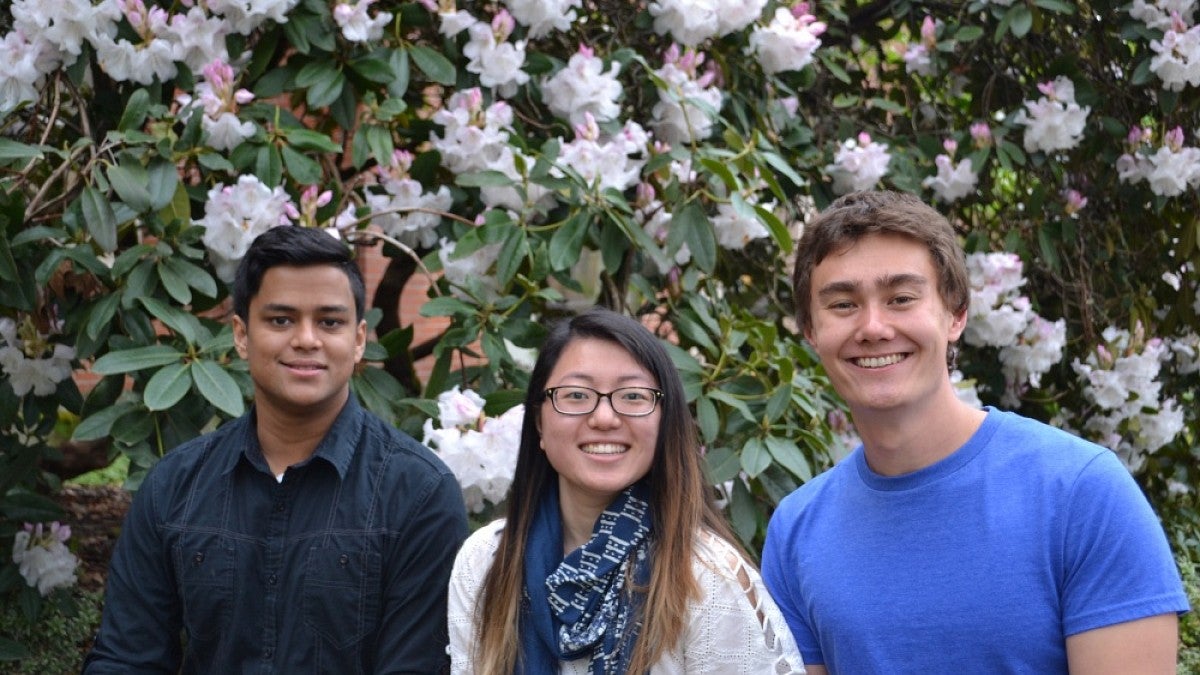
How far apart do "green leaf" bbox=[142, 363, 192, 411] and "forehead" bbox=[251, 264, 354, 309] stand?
344 millimetres

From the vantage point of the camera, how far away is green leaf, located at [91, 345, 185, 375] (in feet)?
9.83

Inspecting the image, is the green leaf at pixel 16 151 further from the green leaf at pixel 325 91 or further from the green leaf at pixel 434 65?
the green leaf at pixel 434 65

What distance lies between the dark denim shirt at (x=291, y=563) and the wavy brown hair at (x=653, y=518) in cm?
33

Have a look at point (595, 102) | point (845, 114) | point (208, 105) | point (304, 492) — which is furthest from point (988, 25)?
point (304, 492)

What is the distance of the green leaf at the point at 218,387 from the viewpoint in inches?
115

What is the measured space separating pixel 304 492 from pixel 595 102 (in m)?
1.42

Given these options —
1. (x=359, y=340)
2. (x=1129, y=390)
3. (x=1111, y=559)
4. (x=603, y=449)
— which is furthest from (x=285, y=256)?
(x=1129, y=390)

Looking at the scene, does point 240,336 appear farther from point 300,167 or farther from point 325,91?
point 325,91

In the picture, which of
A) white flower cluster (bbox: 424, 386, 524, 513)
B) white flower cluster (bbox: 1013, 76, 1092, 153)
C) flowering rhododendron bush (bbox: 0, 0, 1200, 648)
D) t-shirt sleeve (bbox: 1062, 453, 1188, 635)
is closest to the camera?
t-shirt sleeve (bbox: 1062, 453, 1188, 635)

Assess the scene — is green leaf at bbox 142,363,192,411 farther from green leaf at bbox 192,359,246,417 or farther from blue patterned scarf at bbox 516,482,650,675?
blue patterned scarf at bbox 516,482,650,675

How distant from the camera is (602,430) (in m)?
2.28

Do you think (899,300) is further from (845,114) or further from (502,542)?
(845,114)

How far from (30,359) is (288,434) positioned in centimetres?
92

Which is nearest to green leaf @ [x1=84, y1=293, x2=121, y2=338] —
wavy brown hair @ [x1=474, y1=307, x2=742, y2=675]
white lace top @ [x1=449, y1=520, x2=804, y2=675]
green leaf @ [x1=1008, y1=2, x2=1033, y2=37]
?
wavy brown hair @ [x1=474, y1=307, x2=742, y2=675]
